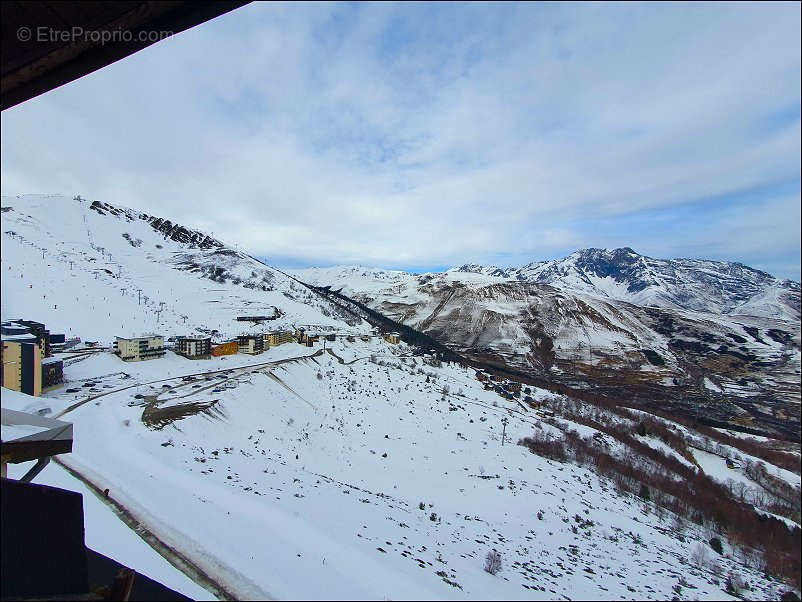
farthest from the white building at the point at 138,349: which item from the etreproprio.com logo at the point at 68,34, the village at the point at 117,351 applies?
the etreproprio.com logo at the point at 68,34

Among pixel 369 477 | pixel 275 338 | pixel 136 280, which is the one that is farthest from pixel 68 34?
pixel 136 280

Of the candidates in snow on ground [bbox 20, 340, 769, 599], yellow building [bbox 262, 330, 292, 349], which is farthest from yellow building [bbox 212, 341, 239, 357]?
snow on ground [bbox 20, 340, 769, 599]

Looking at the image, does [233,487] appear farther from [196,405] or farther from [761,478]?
[761,478]

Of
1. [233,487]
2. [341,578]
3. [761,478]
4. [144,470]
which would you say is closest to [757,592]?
[341,578]

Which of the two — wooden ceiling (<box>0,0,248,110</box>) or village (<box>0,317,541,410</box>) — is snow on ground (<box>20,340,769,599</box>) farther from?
wooden ceiling (<box>0,0,248,110</box>)

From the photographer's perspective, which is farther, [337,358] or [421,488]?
[337,358]

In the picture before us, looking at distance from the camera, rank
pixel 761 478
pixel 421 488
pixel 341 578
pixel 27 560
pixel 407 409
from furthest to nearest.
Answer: pixel 761 478 < pixel 407 409 < pixel 421 488 < pixel 341 578 < pixel 27 560

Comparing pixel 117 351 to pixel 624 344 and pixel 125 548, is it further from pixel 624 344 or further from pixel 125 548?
pixel 624 344
